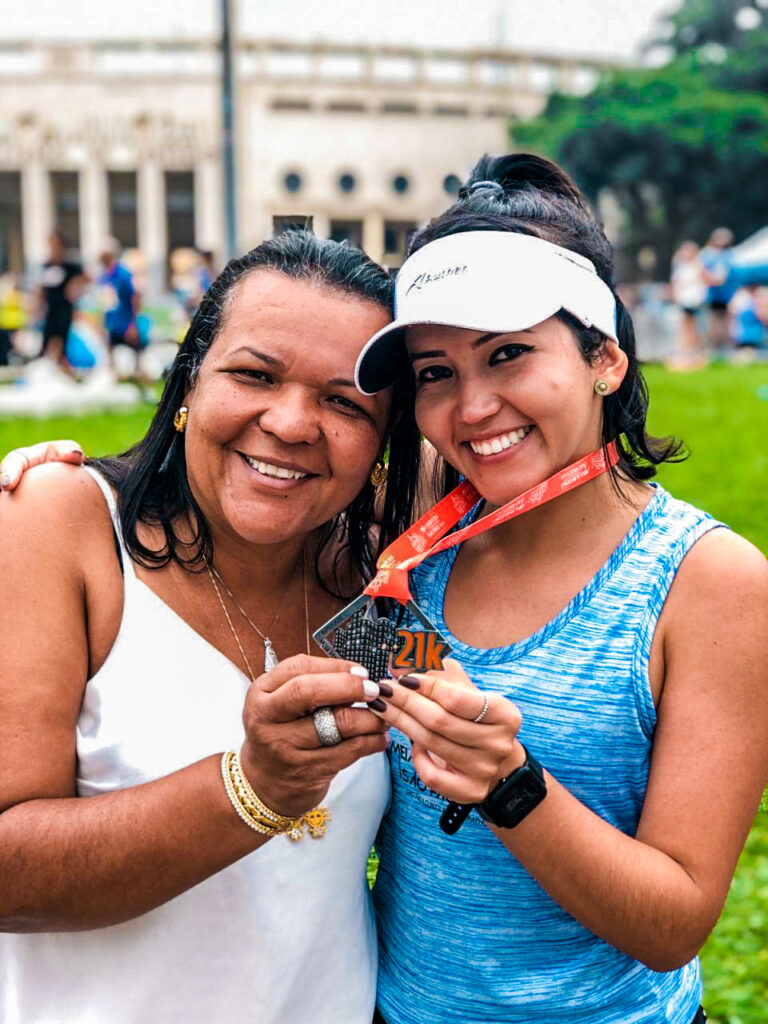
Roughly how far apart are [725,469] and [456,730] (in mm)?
7113

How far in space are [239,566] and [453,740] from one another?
0.84m

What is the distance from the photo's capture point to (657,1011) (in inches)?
83.0

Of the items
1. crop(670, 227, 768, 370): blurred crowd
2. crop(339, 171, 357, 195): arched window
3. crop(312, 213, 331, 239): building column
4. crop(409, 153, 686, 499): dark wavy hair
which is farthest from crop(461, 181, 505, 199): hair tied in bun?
crop(339, 171, 357, 195): arched window

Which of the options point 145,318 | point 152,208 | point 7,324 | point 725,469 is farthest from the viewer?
point 152,208

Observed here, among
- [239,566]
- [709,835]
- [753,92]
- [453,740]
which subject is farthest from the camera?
[753,92]

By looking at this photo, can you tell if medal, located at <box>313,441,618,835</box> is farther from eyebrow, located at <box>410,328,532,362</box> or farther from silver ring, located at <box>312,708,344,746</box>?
eyebrow, located at <box>410,328,532,362</box>

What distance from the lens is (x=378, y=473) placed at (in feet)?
7.86

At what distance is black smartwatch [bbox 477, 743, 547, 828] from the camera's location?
171cm

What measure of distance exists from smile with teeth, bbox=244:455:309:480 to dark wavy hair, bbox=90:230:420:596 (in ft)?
0.81

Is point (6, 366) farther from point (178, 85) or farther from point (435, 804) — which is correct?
point (178, 85)

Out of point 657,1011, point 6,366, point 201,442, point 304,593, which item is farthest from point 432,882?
point 6,366

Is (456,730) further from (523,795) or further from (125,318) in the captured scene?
(125,318)

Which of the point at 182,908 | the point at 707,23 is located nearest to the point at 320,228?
the point at 182,908

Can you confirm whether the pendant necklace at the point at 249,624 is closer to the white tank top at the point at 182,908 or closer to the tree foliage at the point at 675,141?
the white tank top at the point at 182,908
